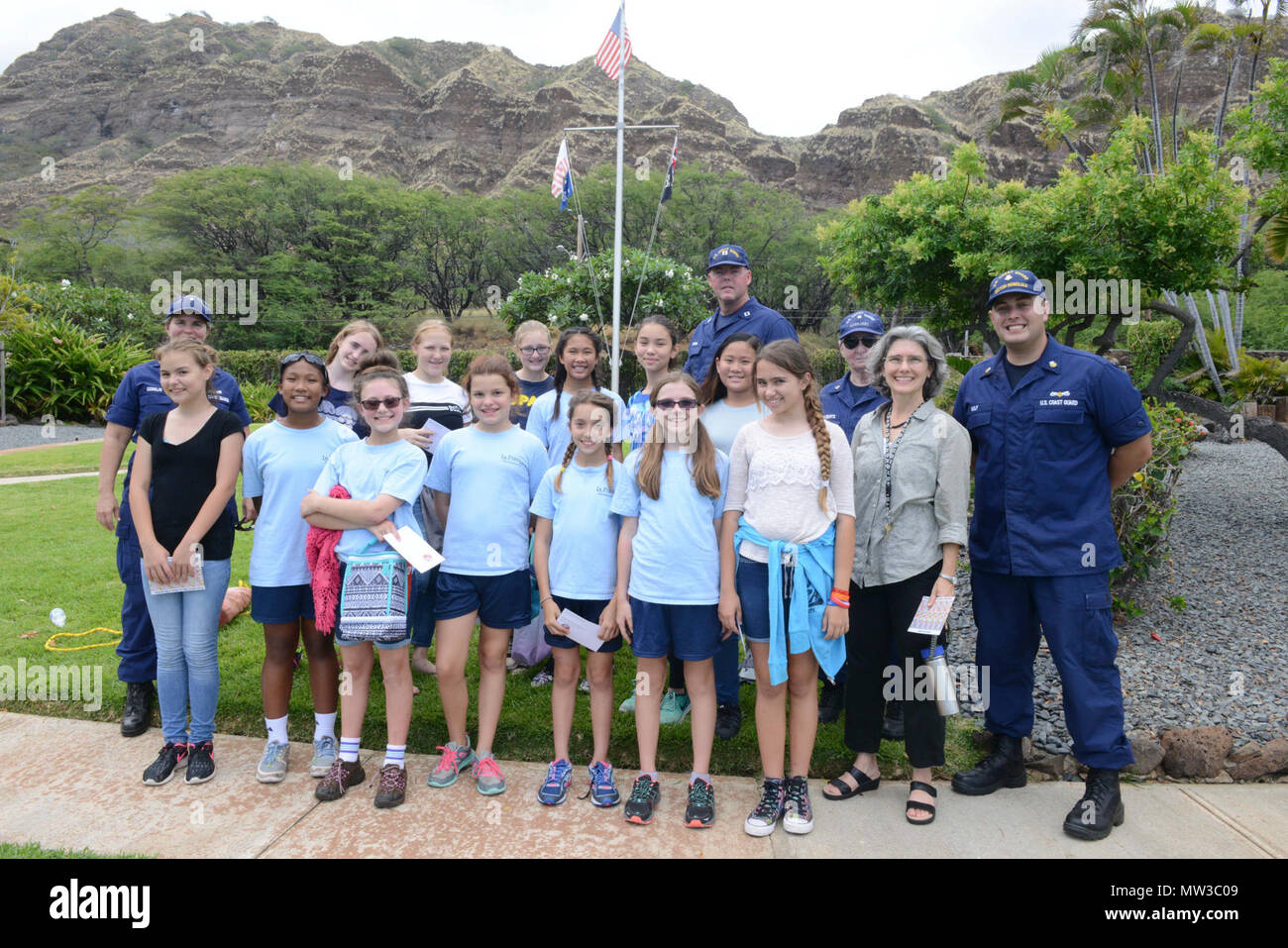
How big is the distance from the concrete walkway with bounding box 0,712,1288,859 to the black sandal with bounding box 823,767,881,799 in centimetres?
4

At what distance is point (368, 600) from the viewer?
312 centimetres

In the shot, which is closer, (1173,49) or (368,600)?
(368,600)

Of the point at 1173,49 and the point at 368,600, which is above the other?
the point at 1173,49

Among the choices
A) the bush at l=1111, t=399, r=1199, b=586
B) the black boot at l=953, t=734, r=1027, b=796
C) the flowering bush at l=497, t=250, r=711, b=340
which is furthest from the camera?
the flowering bush at l=497, t=250, r=711, b=340

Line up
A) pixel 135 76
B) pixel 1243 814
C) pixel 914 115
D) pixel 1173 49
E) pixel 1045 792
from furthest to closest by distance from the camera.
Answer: pixel 135 76
pixel 914 115
pixel 1173 49
pixel 1045 792
pixel 1243 814

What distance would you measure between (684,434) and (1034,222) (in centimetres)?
724

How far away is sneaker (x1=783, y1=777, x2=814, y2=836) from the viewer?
2.94 m

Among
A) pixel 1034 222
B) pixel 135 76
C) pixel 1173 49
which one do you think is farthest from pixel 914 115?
pixel 135 76

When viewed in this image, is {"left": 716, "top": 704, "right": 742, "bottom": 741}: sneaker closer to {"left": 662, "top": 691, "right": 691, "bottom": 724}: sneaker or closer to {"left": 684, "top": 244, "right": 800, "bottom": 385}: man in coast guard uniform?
{"left": 662, "top": 691, "right": 691, "bottom": 724}: sneaker

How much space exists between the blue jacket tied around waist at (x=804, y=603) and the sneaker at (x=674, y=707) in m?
1.02

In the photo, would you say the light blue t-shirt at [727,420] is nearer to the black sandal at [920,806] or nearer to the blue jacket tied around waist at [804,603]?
the blue jacket tied around waist at [804,603]

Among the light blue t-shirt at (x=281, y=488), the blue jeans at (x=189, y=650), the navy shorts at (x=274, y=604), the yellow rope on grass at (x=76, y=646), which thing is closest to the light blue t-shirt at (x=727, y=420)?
the light blue t-shirt at (x=281, y=488)

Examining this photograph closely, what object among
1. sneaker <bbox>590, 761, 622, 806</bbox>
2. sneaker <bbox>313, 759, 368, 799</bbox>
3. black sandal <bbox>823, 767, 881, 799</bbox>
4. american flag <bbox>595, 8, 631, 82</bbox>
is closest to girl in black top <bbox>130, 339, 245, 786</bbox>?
sneaker <bbox>313, 759, 368, 799</bbox>

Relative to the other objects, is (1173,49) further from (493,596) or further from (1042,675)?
(493,596)
